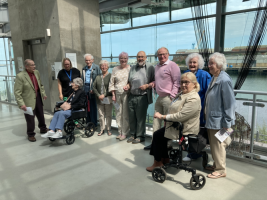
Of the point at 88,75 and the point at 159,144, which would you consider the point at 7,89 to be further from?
the point at 159,144

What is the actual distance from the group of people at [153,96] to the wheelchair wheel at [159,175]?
0.22 m

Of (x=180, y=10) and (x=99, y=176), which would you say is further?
(x=180, y=10)

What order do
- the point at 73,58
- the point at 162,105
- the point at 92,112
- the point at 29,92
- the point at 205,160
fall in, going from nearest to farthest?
the point at 205,160
the point at 162,105
the point at 29,92
the point at 92,112
the point at 73,58

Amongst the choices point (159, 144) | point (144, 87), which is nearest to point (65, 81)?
point (144, 87)

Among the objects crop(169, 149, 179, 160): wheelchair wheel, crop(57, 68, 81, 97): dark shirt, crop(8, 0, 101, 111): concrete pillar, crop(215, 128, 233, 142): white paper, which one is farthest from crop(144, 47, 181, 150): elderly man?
crop(8, 0, 101, 111): concrete pillar

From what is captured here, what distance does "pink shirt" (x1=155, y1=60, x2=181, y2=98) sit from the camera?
327 centimetres

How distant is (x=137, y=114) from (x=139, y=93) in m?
0.40

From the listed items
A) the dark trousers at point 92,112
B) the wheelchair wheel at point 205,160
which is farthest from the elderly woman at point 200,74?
the dark trousers at point 92,112

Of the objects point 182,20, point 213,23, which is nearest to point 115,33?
point 182,20

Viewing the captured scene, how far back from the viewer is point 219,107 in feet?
8.15

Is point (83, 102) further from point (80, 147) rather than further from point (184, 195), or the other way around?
point (184, 195)

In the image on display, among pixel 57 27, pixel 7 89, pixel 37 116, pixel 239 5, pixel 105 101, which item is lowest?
pixel 37 116

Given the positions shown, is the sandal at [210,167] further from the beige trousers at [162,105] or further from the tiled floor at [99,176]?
the beige trousers at [162,105]

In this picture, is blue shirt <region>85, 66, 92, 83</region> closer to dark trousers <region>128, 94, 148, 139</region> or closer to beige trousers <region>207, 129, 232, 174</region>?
dark trousers <region>128, 94, 148, 139</region>
